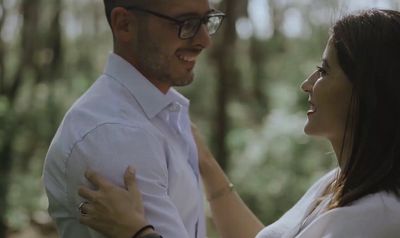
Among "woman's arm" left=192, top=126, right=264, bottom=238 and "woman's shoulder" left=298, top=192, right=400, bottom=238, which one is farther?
"woman's arm" left=192, top=126, right=264, bottom=238

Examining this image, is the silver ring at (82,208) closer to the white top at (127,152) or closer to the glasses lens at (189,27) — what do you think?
the white top at (127,152)

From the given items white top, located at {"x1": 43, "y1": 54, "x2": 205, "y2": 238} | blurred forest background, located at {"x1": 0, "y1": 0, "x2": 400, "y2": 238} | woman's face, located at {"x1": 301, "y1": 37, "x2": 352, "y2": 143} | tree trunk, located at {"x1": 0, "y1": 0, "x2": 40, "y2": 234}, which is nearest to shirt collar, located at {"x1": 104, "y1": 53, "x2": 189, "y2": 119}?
white top, located at {"x1": 43, "y1": 54, "x2": 205, "y2": 238}

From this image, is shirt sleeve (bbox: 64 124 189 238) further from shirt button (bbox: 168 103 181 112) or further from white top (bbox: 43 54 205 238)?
shirt button (bbox: 168 103 181 112)

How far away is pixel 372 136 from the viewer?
1809mm

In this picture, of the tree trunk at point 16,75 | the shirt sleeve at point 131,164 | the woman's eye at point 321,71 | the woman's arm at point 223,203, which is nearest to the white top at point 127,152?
the shirt sleeve at point 131,164

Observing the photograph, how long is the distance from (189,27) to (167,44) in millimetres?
84

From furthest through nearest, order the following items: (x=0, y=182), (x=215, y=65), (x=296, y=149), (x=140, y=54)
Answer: (x=215, y=65) < (x=296, y=149) < (x=0, y=182) < (x=140, y=54)

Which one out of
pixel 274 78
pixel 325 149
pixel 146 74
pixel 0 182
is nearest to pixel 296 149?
pixel 325 149

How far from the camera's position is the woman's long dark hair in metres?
1.78

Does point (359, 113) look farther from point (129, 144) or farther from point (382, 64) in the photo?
point (129, 144)

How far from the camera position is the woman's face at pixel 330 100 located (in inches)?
73.0

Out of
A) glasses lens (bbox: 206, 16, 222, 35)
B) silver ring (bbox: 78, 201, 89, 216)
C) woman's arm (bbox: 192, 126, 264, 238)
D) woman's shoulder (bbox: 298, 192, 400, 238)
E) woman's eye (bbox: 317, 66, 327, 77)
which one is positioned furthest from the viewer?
woman's arm (bbox: 192, 126, 264, 238)

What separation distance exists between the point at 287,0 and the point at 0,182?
616 centimetres

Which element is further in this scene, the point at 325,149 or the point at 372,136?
the point at 325,149
